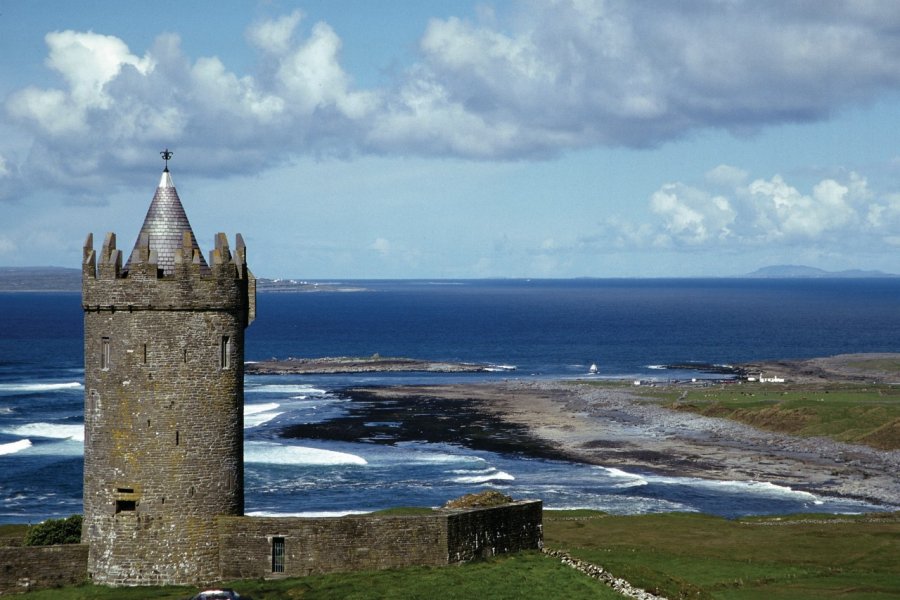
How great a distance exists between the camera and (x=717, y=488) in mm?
71312

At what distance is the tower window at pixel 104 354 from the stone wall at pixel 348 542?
13.6ft

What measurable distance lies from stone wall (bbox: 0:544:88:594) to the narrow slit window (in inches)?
159

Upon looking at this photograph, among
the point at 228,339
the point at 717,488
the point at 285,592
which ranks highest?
the point at 228,339

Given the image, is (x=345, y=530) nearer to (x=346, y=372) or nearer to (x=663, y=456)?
(x=663, y=456)

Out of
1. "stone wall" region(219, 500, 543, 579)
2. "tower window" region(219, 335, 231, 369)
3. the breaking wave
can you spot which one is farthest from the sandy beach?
"tower window" region(219, 335, 231, 369)

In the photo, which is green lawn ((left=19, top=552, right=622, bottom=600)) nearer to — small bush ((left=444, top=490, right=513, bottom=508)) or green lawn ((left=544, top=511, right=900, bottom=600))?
green lawn ((left=544, top=511, right=900, bottom=600))

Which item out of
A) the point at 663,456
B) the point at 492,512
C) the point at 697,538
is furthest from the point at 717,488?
the point at 492,512

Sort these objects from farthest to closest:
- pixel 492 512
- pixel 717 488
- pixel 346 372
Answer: pixel 346 372, pixel 717 488, pixel 492 512

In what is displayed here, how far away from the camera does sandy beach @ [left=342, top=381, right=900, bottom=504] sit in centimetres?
7556

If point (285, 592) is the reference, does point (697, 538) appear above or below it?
below

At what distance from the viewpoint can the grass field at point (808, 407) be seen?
88688mm

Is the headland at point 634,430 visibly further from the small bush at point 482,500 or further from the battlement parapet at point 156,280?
the battlement parapet at point 156,280

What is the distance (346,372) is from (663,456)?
74.4m

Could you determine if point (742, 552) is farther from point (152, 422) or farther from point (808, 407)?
Answer: point (808, 407)
